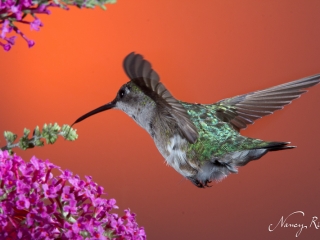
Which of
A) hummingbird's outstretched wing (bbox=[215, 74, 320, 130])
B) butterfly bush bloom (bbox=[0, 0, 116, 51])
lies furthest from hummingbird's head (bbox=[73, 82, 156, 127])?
butterfly bush bloom (bbox=[0, 0, 116, 51])

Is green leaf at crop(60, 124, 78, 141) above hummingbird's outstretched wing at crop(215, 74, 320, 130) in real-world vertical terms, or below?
below

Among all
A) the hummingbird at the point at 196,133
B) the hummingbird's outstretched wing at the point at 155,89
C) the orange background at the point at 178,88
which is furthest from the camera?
the orange background at the point at 178,88

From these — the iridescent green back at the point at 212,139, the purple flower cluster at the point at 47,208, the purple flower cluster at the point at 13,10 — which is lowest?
the purple flower cluster at the point at 47,208

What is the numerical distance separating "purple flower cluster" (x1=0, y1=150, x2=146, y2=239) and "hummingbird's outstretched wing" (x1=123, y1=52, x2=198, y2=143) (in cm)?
23

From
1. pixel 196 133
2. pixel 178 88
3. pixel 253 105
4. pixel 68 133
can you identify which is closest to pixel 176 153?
pixel 196 133

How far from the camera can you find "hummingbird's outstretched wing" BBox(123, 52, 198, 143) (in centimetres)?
85

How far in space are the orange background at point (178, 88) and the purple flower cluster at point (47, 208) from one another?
4.65ft

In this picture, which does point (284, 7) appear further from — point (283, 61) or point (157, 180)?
point (157, 180)

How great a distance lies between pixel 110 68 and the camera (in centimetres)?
229

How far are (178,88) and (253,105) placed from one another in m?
0.84

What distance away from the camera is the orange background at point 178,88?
224cm

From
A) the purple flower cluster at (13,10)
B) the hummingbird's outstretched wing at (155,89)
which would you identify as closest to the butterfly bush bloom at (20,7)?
the purple flower cluster at (13,10)

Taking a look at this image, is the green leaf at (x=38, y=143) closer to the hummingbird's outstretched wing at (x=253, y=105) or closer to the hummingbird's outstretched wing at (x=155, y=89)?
the hummingbird's outstretched wing at (x=155, y=89)

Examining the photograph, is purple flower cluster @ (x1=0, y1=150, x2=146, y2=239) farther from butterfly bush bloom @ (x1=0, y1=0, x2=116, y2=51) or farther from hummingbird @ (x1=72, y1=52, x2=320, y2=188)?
hummingbird @ (x1=72, y1=52, x2=320, y2=188)
